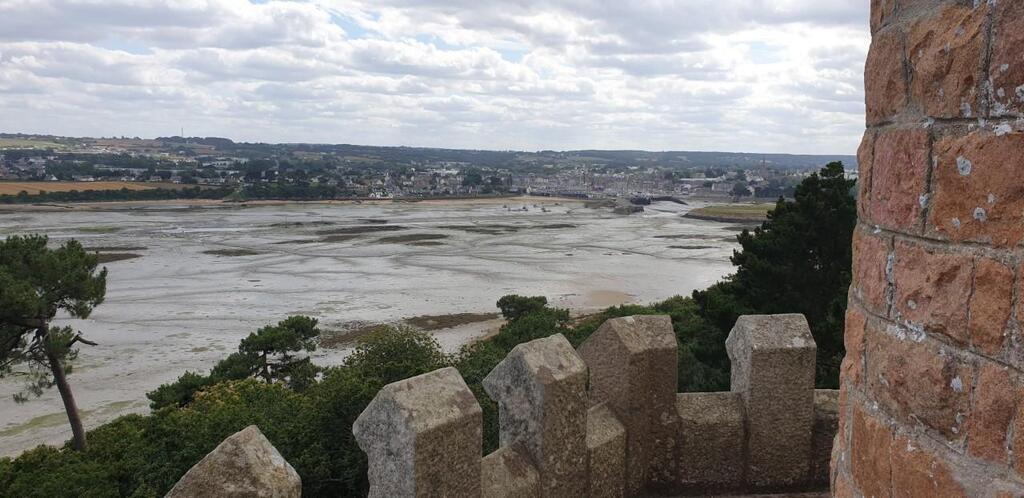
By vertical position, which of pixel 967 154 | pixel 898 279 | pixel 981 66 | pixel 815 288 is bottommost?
pixel 815 288

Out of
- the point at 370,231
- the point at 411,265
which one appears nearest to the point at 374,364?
the point at 411,265

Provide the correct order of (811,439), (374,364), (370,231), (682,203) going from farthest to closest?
1. (682,203)
2. (370,231)
3. (374,364)
4. (811,439)

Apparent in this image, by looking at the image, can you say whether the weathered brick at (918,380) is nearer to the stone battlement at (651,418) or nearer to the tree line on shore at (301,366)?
the stone battlement at (651,418)

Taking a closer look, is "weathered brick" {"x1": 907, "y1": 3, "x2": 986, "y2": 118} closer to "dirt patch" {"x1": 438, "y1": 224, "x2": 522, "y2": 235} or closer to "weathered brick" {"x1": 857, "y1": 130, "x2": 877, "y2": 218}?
"weathered brick" {"x1": 857, "y1": 130, "x2": 877, "y2": 218}

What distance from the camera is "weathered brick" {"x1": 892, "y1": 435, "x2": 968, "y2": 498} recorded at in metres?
1.77

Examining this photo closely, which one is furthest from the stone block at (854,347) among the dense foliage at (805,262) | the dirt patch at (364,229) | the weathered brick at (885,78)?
the dirt patch at (364,229)

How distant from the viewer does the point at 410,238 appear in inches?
2491

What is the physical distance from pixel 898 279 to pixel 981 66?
555 millimetres

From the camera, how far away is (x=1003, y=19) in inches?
62.3

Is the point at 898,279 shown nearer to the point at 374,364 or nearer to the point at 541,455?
the point at 541,455

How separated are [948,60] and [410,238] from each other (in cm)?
6234

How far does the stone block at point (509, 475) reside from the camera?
12.2 ft

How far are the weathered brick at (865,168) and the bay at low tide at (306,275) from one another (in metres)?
21.4

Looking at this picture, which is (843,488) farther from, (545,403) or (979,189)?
(545,403)
